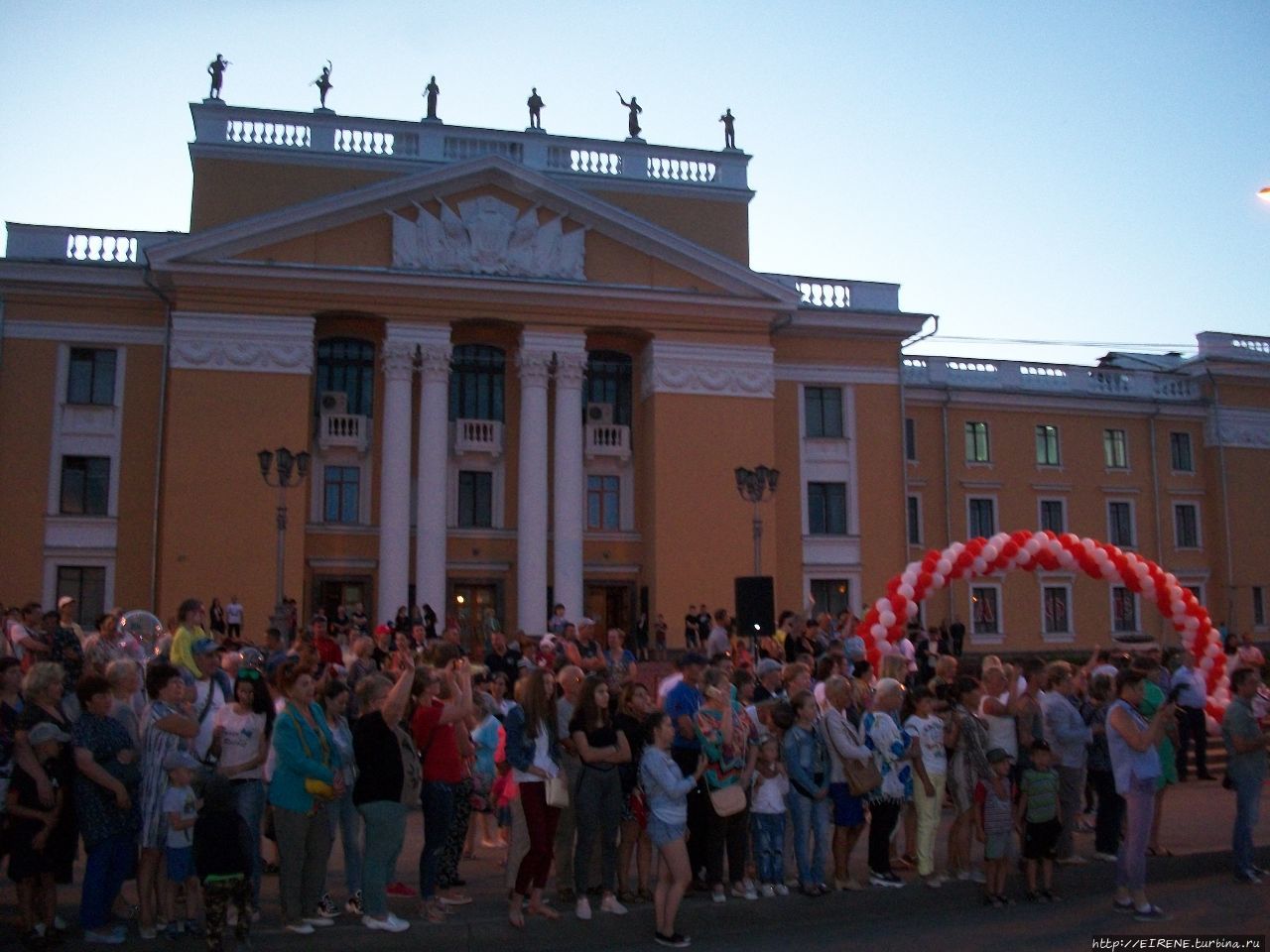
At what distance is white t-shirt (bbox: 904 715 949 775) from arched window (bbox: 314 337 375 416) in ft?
71.4

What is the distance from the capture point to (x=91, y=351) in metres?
28.3

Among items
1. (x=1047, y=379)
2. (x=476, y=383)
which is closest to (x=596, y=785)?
(x=476, y=383)

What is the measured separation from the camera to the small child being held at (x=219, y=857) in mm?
7152

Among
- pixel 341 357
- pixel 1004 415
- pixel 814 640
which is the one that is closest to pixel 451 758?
pixel 814 640

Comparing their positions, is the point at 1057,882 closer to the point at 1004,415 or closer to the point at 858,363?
the point at 858,363

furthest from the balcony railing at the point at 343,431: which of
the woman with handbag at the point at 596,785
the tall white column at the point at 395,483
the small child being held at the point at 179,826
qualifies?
the small child being held at the point at 179,826

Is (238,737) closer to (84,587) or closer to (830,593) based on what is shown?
(84,587)

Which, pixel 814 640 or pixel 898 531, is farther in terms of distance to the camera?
pixel 898 531

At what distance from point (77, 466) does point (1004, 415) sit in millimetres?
25962

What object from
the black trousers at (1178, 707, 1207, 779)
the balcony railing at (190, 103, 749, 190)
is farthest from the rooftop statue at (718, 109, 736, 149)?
the black trousers at (1178, 707, 1207, 779)

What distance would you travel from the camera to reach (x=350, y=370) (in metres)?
30.0

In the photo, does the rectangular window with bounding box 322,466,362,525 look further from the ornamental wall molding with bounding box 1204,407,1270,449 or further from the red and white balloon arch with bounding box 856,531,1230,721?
the ornamental wall molding with bounding box 1204,407,1270,449

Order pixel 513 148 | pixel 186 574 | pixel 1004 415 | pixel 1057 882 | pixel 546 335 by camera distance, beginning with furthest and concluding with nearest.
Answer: pixel 1004 415
pixel 513 148
pixel 546 335
pixel 186 574
pixel 1057 882

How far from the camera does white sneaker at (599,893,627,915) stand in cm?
895
